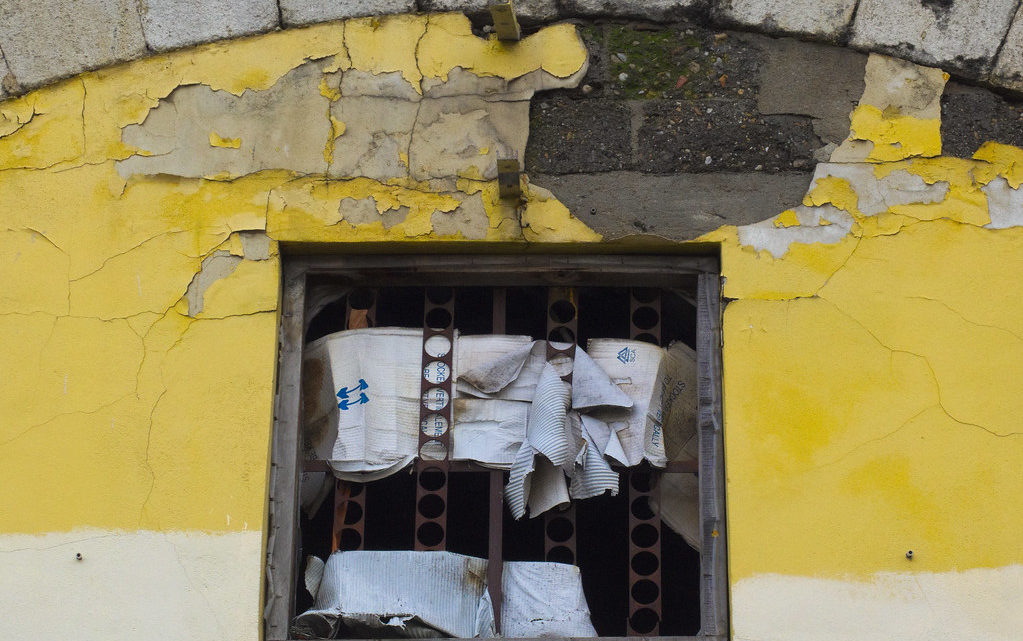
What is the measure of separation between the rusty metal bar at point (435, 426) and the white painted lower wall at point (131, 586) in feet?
1.97

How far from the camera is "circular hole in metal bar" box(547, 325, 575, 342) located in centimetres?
422

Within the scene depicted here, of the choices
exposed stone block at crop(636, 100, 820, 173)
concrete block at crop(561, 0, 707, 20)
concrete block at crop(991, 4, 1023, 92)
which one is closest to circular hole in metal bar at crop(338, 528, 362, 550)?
exposed stone block at crop(636, 100, 820, 173)

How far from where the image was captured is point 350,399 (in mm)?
4070

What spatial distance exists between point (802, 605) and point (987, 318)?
1135mm

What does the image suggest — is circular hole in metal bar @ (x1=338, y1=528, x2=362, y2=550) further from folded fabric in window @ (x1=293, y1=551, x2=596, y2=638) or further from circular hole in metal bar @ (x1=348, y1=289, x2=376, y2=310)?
circular hole in metal bar @ (x1=348, y1=289, x2=376, y2=310)

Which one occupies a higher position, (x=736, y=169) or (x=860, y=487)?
(x=736, y=169)

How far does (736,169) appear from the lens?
4117mm

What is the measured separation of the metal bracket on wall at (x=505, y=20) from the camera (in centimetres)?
400

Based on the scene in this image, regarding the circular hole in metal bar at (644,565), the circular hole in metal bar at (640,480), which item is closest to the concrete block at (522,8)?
the circular hole in metal bar at (640,480)

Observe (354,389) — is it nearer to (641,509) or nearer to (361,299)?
(361,299)

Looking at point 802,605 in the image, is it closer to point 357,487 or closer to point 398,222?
point 357,487

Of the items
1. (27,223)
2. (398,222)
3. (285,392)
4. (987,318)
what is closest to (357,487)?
(285,392)

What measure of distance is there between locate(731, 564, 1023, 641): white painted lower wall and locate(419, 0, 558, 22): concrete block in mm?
2066

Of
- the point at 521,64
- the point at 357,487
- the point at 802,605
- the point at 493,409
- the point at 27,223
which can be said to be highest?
the point at 521,64
